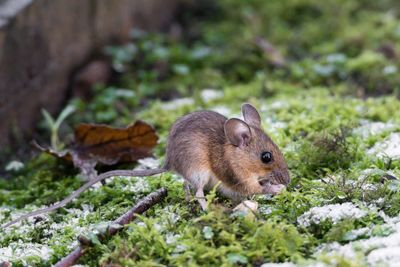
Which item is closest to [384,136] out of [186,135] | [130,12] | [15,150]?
[186,135]

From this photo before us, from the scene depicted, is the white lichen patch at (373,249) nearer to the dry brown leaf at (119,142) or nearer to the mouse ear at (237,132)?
the mouse ear at (237,132)

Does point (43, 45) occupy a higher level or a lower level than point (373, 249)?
higher

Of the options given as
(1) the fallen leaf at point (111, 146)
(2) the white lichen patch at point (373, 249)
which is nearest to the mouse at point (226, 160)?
(2) the white lichen patch at point (373, 249)

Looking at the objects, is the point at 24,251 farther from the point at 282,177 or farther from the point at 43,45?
the point at 43,45

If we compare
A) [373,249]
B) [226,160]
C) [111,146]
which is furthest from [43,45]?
[373,249]

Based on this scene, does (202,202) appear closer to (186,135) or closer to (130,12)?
(186,135)

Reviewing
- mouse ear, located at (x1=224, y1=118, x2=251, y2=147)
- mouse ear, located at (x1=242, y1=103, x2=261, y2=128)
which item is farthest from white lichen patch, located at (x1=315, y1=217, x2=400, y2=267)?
mouse ear, located at (x1=242, y1=103, x2=261, y2=128)

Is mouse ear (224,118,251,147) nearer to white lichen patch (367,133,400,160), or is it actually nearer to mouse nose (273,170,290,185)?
mouse nose (273,170,290,185)
